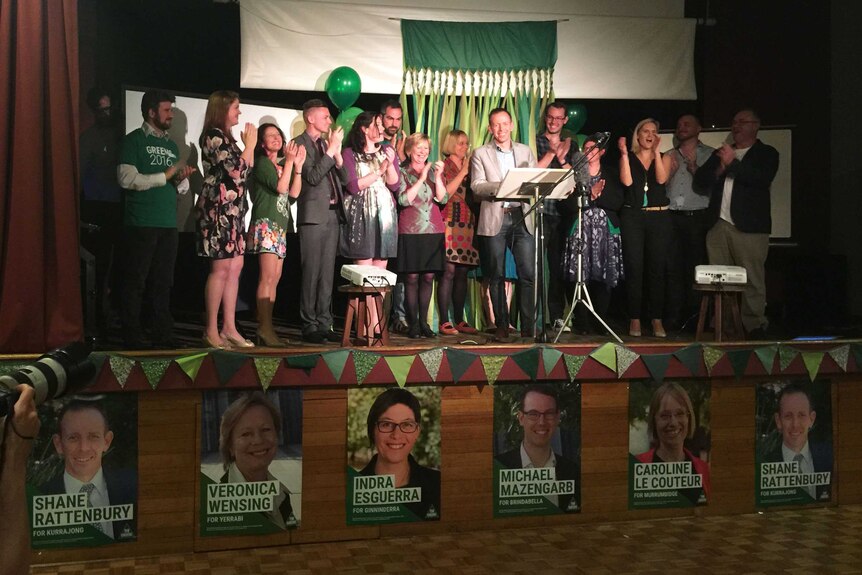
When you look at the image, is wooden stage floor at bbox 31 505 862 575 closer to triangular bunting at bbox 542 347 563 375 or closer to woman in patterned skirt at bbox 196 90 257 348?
triangular bunting at bbox 542 347 563 375

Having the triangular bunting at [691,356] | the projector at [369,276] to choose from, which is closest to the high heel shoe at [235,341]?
the projector at [369,276]

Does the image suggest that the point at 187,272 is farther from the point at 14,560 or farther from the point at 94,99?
the point at 14,560

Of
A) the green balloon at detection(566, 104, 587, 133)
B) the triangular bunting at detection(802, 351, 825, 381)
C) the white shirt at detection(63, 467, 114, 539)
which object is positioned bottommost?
the white shirt at detection(63, 467, 114, 539)

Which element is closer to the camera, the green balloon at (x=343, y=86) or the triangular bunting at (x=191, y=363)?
the triangular bunting at (x=191, y=363)

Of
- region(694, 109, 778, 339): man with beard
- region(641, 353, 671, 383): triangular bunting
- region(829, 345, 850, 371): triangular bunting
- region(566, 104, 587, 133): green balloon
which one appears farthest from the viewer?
region(566, 104, 587, 133): green balloon

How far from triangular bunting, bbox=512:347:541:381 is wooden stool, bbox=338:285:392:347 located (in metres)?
0.83

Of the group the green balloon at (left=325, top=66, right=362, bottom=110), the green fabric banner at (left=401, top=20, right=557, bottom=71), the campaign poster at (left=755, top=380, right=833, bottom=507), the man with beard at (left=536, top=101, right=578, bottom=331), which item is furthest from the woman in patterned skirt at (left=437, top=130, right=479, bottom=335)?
the campaign poster at (left=755, top=380, right=833, bottom=507)

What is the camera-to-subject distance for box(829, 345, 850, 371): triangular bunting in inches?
217

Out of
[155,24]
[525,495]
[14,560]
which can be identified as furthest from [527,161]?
[14,560]

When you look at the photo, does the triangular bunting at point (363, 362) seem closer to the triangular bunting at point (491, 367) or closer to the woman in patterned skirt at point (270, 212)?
the triangular bunting at point (491, 367)

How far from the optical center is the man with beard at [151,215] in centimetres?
541

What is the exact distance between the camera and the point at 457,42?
7188 millimetres

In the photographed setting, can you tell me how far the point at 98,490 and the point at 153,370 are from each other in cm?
61

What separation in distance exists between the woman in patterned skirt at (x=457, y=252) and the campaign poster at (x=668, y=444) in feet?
5.10
